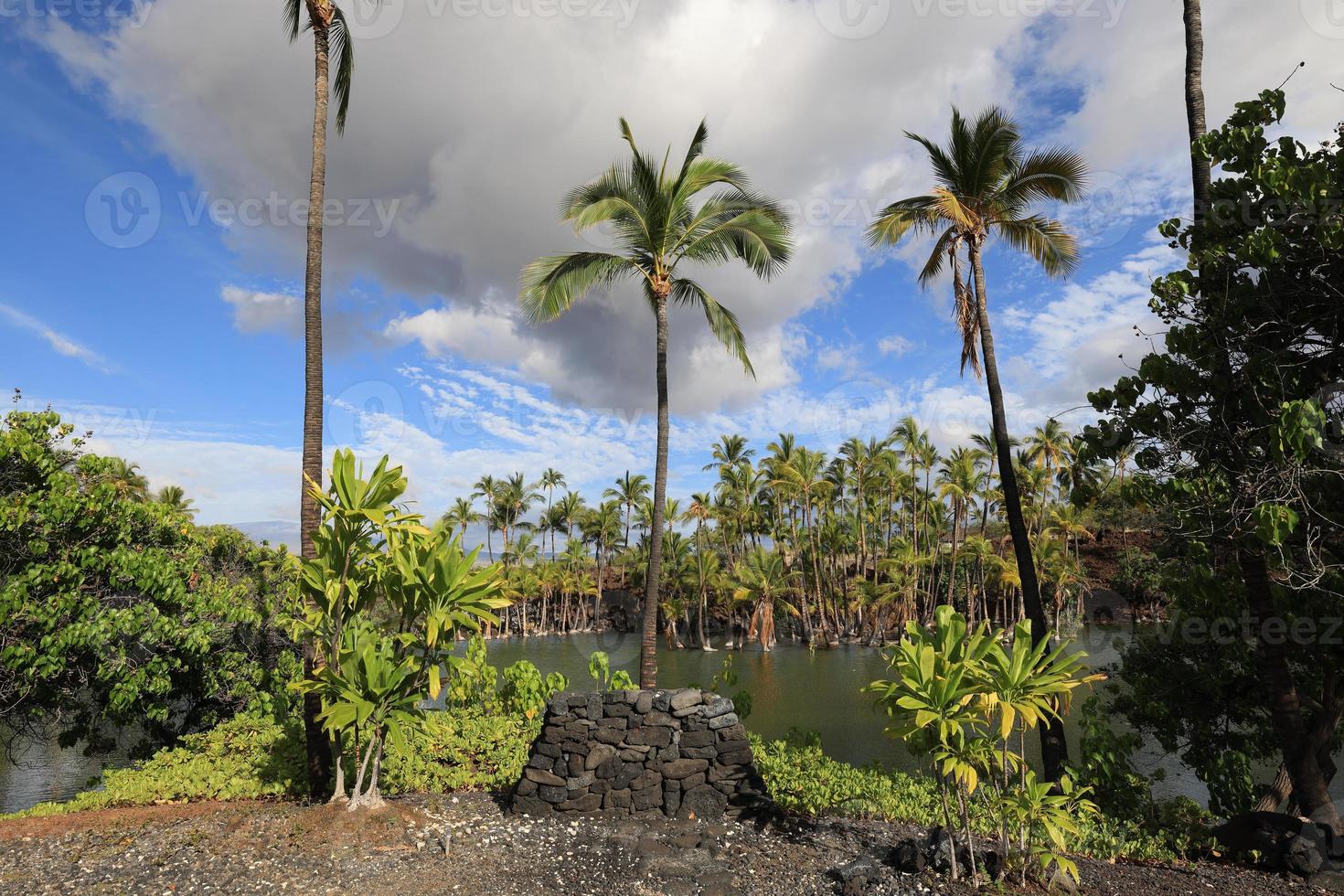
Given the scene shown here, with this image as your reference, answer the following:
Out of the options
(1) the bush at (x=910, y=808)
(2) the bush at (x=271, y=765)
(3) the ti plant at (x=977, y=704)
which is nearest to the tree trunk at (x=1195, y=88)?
(3) the ti plant at (x=977, y=704)

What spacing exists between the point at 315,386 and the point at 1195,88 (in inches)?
442

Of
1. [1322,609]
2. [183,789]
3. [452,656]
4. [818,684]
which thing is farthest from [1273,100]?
[818,684]

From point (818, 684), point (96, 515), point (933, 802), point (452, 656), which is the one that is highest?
point (96, 515)

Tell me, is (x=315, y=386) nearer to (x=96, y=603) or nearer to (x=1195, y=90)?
(x=96, y=603)

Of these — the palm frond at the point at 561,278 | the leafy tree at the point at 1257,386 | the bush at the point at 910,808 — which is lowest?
the bush at the point at 910,808

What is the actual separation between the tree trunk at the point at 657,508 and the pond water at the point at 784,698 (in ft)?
11.8

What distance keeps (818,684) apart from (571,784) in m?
20.9

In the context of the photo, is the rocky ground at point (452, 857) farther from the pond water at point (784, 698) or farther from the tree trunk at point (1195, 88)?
the tree trunk at point (1195, 88)

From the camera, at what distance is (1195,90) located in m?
7.86

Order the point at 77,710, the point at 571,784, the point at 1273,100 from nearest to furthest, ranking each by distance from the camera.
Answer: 1. the point at 1273,100
2. the point at 571,784
3. the point at 77,710

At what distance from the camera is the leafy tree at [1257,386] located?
5793 mm

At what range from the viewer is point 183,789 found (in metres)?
8.23

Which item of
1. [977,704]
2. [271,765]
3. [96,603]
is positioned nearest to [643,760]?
[977,704]

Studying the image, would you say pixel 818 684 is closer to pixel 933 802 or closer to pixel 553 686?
pixel 553 686
